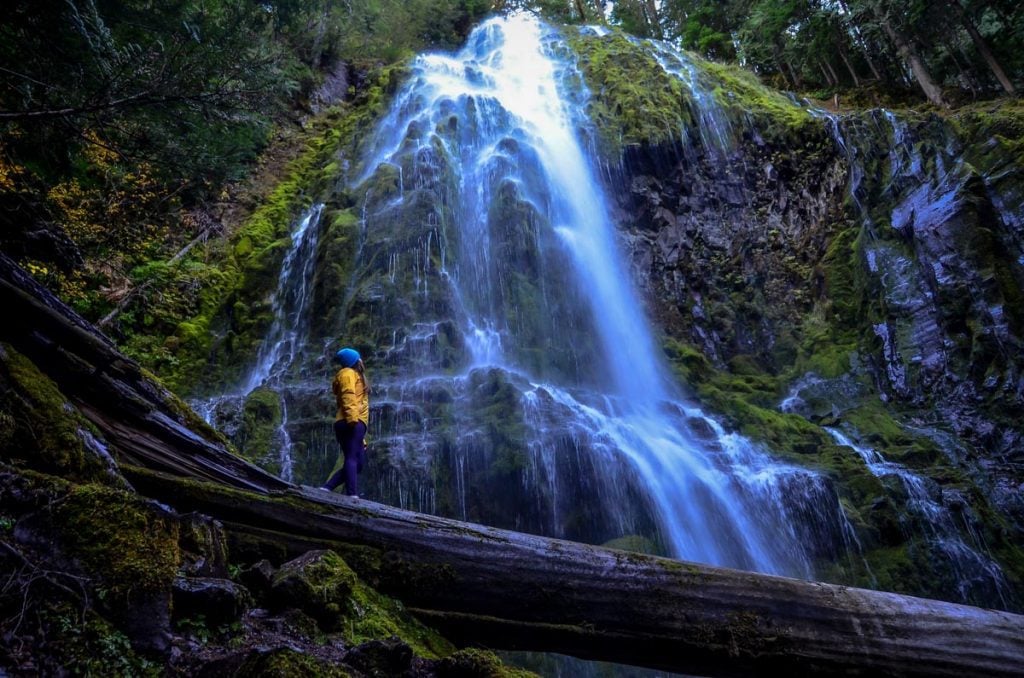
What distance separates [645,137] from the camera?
1608 cm

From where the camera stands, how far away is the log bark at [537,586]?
2.80 m

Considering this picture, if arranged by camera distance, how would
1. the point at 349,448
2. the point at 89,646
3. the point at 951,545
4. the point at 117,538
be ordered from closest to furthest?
the point at 89,646
the point at 117,538
the point at 349,448
the point at 951,545

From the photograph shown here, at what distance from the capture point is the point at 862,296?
12086 millimetres

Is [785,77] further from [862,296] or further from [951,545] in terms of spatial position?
[951,545]

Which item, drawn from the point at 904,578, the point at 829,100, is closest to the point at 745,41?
the point at 829,100

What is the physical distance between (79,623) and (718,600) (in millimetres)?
2628

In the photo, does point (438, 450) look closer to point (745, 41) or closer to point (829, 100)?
point (829, 100)

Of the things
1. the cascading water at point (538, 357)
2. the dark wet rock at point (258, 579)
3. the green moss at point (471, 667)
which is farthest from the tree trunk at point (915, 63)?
the dark wet rock at point (258, 579)

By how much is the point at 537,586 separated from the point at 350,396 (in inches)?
125

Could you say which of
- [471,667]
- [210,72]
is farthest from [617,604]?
[210,72]

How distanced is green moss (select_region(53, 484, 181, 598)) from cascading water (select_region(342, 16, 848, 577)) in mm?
5960

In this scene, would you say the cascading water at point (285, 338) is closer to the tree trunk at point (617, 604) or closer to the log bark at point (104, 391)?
the log bark at point (104, 391)

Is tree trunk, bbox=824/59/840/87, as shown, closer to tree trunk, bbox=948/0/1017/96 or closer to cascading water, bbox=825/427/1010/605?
tree trunk, bbox=948/0/1017/96

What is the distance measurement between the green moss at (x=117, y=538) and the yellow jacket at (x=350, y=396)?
329 centimetres
